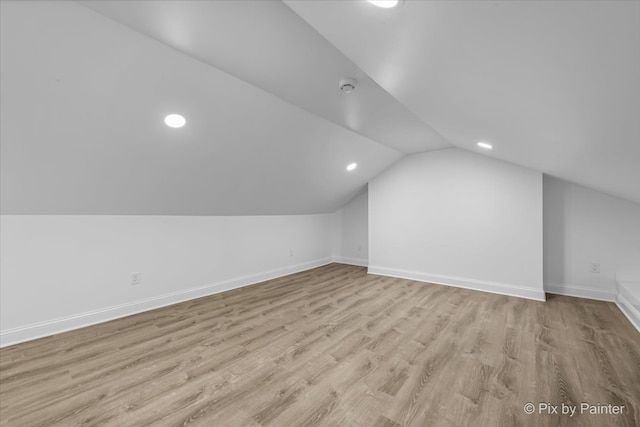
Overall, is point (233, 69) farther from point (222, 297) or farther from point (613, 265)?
point (613, 265)

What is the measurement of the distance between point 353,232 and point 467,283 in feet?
8.20

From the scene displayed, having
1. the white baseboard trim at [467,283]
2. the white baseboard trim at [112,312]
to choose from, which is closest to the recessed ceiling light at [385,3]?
the white baseboard trim at [112,312]

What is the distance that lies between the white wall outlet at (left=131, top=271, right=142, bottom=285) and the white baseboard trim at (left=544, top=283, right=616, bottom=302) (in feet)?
17.7

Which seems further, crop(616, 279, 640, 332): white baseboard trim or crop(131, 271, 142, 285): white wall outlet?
crop(131, 271, 142, 285): white wall outlet

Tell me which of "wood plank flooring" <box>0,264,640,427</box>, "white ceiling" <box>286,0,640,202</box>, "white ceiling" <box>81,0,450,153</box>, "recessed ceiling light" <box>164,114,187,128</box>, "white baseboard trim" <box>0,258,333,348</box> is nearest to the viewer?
"white ceiling" <box>286,0,640,202</box>

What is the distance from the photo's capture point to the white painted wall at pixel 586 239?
3.34m

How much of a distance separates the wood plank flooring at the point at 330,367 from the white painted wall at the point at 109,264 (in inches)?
8.5

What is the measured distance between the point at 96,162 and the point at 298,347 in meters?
2.37

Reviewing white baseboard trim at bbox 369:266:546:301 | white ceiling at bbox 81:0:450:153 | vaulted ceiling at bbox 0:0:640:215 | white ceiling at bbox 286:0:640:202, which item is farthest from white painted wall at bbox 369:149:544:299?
white ceiling at bbox 81:0:450:153

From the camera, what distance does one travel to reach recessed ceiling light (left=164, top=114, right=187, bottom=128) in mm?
2244

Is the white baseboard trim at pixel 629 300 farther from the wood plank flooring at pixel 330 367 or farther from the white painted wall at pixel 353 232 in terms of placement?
the white painted wall at pixel 353 232

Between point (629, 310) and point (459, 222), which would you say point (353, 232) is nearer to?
point (459, 222)

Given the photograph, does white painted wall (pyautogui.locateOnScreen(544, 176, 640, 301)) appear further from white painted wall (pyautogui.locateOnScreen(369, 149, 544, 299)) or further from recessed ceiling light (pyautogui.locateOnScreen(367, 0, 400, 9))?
recessed ceiling light (pyautogui.locateOnScreen(367, 0, 400, 9))

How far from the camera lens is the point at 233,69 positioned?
2012mm
